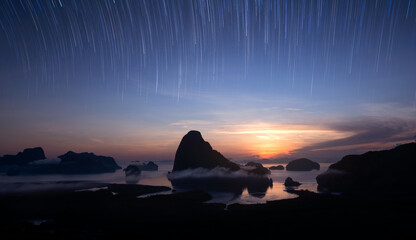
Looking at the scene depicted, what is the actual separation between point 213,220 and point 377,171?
91358 millimetres

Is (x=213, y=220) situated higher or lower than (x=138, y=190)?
higher

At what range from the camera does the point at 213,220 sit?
52.3 m

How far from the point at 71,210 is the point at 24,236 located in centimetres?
2903

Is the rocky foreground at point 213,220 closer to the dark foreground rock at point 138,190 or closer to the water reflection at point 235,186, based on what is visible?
the dark foreground rock at point 138,190

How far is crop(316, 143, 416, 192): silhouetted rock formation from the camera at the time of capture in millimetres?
91438

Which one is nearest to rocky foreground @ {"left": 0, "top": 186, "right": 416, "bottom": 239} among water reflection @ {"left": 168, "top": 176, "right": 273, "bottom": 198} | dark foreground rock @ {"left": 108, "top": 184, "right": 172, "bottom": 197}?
dark foreground rock @ {"left": 108, "top": 184, "right": 172, "bottom": 197}

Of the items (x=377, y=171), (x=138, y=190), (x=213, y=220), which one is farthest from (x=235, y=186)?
(x=213, y=220)

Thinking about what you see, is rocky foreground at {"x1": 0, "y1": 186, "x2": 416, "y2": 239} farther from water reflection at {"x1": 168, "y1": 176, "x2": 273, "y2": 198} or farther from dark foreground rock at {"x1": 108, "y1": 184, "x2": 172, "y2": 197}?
water reflection at {"x1": 168, "y1": 176, "x2": 273, "y2": 198}

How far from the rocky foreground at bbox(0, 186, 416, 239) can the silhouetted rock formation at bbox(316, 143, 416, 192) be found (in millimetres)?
16546

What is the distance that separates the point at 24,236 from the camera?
39.4 meters

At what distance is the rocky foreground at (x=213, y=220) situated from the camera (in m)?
41.8

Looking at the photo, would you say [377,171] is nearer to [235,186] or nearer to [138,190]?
[235,186]

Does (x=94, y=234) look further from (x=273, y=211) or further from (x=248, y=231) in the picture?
(x=273, y=211)

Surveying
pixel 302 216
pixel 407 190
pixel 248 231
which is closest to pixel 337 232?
pixel 302 216
